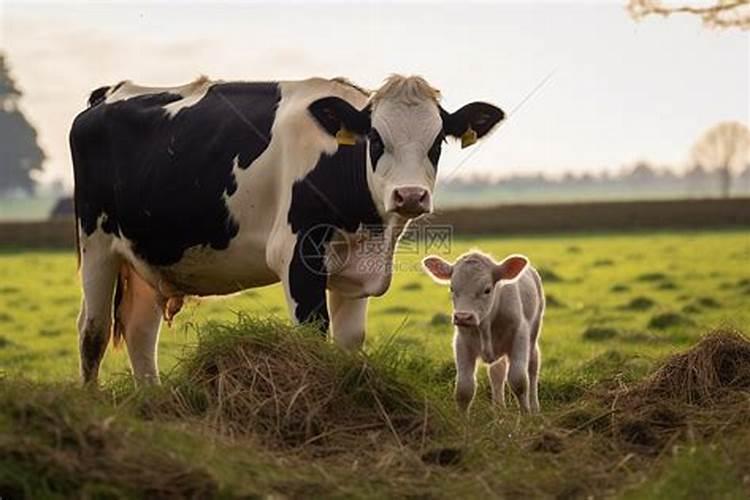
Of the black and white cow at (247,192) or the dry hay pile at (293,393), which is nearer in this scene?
the dry hay pile at (293,393)

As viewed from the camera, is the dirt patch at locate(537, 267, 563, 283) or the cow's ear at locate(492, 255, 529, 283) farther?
the dirt patch at locate(537, 267, 563, 283)

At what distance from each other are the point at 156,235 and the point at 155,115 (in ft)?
3.61

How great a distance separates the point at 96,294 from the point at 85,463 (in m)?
5.50

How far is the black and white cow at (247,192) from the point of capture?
921 cm

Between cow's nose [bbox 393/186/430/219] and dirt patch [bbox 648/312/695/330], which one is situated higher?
cow's nose [bbox 393/186/430/219]

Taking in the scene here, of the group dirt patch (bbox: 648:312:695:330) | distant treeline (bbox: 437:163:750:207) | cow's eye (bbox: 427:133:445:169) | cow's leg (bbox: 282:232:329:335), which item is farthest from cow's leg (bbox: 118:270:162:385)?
distant treeline (bbox: 437:163:750:207)

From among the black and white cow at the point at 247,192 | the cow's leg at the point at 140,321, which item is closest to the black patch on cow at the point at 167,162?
the black and white cow at the point at 247,192

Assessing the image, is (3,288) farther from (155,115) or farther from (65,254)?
(155,115)

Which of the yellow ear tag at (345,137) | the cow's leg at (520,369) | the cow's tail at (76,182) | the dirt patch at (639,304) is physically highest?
the yellow ear tag at (345,137)

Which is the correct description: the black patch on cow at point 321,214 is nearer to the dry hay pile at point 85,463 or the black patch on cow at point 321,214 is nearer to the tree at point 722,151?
the dry hay pile at point 85,463

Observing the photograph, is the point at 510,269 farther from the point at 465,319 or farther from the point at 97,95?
the point at 97,95

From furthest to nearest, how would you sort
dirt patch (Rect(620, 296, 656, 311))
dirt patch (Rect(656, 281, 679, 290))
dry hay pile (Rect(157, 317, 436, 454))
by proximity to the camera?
dirt patch (Rect(656, 281, 679, 290)) < dirt patch (Rect(620, 296, 656, 311)) < dry hay pile (Rect(157, 317, 436, 454))

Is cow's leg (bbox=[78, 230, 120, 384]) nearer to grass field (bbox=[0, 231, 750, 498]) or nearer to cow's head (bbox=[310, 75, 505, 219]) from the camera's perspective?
grass field (bbox=[0, 231, 750, 498])

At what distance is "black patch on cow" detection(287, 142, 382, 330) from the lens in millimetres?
9227
